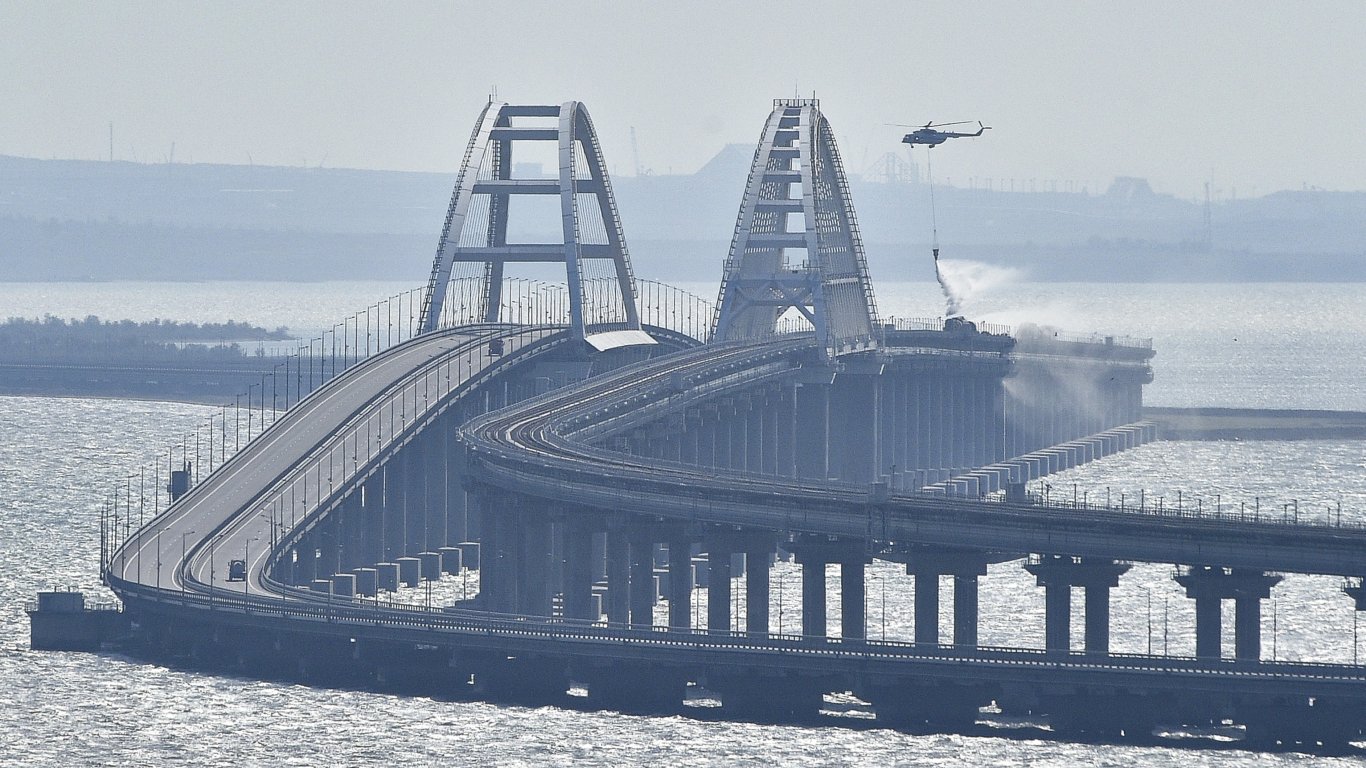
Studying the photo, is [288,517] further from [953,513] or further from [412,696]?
[953,513]

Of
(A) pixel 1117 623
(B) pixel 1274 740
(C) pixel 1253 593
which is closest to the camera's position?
(B) pixel 1274 740

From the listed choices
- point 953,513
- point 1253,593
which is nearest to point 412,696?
point 953,513

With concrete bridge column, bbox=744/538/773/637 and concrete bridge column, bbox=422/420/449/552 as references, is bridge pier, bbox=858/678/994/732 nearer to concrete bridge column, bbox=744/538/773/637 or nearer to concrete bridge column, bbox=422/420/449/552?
concrete bridge column, bbox=744/538/773/637

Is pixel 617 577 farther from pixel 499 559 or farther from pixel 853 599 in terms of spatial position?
pixel 853 599

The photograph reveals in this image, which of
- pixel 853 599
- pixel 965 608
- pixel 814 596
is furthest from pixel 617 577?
pixel 965 608

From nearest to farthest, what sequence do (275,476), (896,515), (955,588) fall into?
(955,588) < (896,515) < (275,476)

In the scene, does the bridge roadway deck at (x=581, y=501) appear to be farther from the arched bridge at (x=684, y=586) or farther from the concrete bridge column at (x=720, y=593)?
the concrete bridge column at (x=720, y=593)
